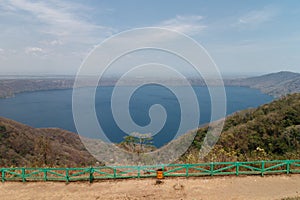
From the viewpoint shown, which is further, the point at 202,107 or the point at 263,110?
the point at 202,107

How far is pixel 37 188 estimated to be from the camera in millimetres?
7184

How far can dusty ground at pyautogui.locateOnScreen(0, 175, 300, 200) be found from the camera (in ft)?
21.7

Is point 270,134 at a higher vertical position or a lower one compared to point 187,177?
lower

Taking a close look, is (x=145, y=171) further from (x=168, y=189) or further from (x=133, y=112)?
(x=133, y=112)

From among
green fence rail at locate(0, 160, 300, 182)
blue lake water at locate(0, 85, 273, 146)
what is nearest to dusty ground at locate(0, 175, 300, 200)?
green fence rail at locate(0, 160, 300, 182)

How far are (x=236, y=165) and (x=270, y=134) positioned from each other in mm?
23692

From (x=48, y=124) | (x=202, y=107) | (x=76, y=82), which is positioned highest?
(x=76, y=82)

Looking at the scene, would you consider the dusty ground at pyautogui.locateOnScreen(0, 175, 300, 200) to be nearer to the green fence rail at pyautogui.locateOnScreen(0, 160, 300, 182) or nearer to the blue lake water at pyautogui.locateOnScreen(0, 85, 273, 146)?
the green fence rail at pyautogui.locateOnScreen(0, 160, 300, 182)

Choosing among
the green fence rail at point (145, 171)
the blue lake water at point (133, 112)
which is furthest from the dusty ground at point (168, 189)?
the blue lake water at point (133, 112)

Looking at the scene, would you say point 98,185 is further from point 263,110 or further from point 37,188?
point 263,110

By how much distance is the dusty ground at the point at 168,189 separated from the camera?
661 cm

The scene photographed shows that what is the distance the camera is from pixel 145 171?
783 centimetres

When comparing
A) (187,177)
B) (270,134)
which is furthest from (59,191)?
(270,134)

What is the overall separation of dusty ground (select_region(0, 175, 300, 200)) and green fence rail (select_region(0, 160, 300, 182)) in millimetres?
190
